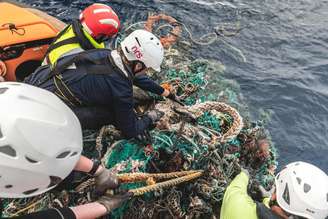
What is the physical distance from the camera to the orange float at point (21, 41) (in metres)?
6.30

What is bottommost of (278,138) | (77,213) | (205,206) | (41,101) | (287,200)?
(278,138)

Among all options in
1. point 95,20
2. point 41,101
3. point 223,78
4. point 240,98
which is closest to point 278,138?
point 240,98

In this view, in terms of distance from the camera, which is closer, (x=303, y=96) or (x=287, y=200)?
(x=287, y=200)

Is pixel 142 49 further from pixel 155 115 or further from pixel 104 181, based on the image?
pixel 104 181

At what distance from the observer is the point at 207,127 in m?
5.86

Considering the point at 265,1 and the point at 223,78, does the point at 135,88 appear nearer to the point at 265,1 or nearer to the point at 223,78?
the point at 223,78

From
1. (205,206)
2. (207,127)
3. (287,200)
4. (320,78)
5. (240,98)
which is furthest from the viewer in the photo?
(320,78)

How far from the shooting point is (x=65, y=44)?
6020mm

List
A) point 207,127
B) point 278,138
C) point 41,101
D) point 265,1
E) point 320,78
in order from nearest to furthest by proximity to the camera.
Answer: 1. point 41,101
2. point 207,127
3. point 278,138
4. point 320,78
5. point 265,1

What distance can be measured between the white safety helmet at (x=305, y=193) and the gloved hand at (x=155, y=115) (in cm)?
230

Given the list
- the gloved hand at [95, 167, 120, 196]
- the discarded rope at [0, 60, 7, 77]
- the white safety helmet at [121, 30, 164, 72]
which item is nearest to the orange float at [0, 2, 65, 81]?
the discarded rope at [0, 60, 7, 77]

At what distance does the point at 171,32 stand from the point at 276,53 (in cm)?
264

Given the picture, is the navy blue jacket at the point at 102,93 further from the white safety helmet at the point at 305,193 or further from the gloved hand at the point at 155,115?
the white safety helmet at the point at 305,193

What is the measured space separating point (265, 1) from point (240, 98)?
4.63m
